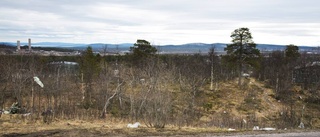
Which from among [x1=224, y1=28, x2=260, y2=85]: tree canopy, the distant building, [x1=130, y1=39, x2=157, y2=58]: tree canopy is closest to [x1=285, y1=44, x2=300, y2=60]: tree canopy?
the distant building

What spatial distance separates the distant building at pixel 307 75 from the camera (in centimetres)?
6728

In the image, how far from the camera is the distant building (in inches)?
2649

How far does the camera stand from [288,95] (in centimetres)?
5544

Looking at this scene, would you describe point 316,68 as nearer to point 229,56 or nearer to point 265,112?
point 229,56

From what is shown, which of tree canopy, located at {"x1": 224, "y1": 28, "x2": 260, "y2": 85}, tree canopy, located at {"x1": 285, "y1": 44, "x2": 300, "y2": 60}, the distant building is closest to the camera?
tree canopy, located at {"x1": 224, "y1": 28, "x2": 260, "y2": 85}

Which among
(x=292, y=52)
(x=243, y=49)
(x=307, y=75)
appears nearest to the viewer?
(x=243, y=49)

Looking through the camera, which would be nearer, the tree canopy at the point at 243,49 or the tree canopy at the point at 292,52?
the tree canopy at the point at 243,49

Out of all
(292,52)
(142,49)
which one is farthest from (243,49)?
(292,52)

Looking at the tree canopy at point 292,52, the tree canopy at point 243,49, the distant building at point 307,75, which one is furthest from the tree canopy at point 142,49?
the tree canopy at point 292,52

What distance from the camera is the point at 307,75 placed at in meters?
67.9

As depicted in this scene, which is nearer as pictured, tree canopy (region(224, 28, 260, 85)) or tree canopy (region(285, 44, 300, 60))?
tree canopy (region(224, 28, 260, 85))

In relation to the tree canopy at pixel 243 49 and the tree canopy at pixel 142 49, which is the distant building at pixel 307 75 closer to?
the tree canopy at pixel 243 49

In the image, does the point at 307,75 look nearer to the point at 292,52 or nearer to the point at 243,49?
the point at 292,52

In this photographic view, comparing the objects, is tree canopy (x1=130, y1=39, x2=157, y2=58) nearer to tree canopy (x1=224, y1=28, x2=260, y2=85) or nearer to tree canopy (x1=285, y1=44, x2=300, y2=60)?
tree canopy (x1=224, y1=28, x2=260, y2=85)
